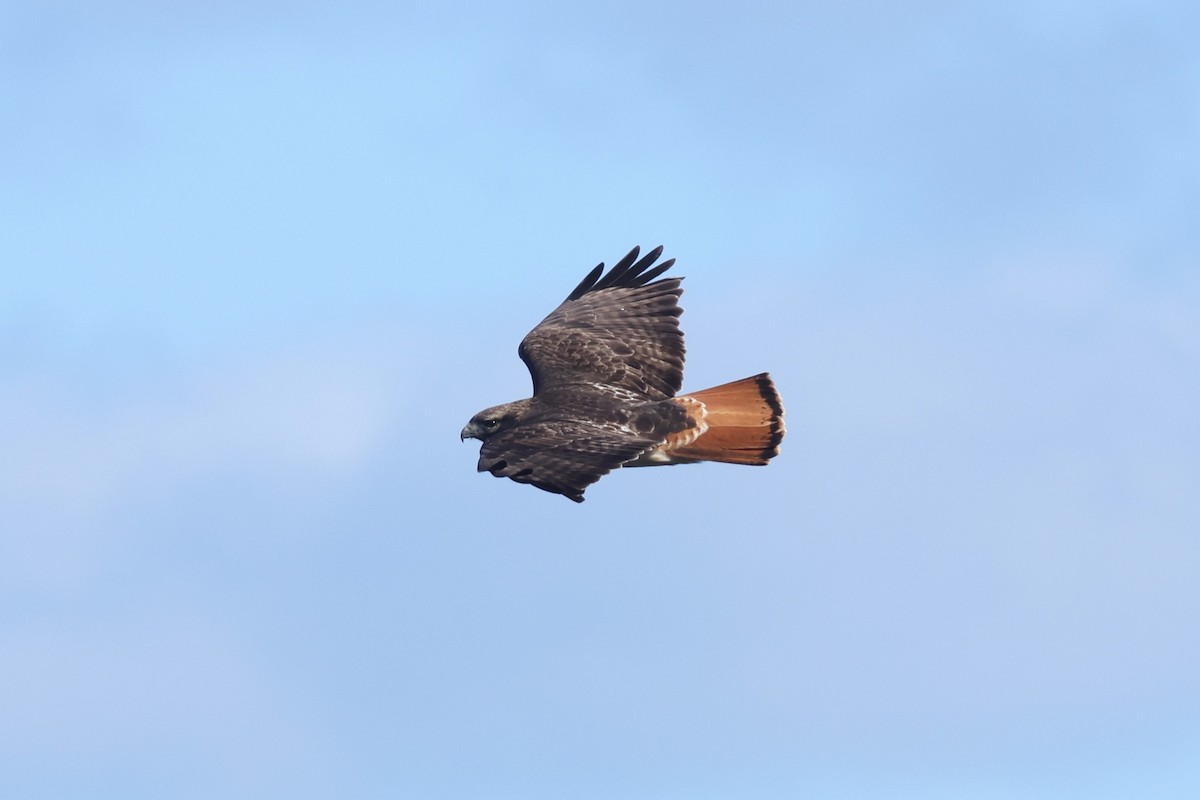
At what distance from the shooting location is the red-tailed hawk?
19.0 m

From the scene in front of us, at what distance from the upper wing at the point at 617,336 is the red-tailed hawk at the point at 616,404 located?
0.04ft

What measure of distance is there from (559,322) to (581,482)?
5801 mm

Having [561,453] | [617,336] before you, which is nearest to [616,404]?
[617,336]

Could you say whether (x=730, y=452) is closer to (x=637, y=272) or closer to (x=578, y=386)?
(x=578, y=386)

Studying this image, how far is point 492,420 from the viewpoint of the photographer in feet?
70.2

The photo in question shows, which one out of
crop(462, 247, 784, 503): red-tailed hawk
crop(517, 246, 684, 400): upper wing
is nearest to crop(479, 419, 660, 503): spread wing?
crop(462, 247, 784, 503): red-tailed hawk

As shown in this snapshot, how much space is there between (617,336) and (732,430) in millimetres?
2603

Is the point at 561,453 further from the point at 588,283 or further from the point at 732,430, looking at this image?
the point at 588,283

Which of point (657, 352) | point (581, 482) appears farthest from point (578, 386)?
point (581, 482)

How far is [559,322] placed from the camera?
23.5 meters

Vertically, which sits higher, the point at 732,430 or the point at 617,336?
the point at 617,336

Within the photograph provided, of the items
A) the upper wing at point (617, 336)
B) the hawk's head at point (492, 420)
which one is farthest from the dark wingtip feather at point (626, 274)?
the hawk's head at point (492, 420)

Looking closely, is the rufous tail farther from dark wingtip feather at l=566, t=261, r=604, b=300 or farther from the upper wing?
dark wingtip feather at l=566, t=261, r=604, b=300

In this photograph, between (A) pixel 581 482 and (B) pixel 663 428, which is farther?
(B) pixel 663 428
